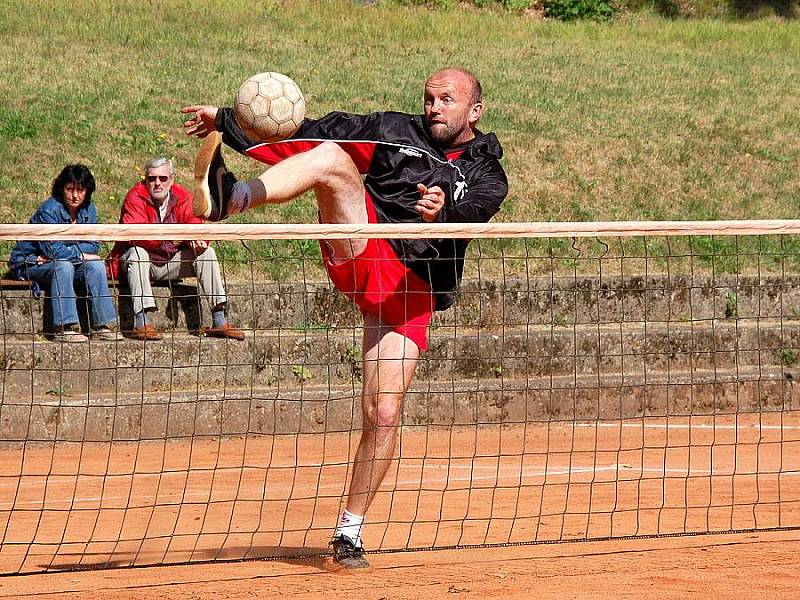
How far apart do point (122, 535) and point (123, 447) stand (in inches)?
107

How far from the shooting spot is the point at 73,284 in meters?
10.1

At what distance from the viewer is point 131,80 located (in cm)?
1638

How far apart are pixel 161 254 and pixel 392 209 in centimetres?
482

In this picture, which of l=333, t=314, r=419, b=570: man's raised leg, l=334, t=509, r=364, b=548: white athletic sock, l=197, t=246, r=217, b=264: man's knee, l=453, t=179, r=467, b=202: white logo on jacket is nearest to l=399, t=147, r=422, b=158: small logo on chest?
l=453, t=179, r=467, b=202: white logo on jacket

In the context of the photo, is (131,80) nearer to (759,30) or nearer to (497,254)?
(497,254)

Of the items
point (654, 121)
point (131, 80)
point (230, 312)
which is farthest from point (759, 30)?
point (230, 312)

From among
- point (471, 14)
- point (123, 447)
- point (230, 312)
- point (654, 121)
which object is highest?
point (471, 14)

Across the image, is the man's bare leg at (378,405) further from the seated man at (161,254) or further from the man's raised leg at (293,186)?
the seated man at (161,254)

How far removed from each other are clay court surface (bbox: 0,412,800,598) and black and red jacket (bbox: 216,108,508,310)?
1379 mm

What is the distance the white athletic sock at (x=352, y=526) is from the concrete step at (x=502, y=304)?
434 cm

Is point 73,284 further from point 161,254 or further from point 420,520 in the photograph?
point 420,520

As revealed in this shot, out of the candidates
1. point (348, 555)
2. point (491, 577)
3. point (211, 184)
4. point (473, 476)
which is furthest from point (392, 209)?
point (473, 476)

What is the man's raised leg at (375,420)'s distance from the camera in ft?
19.6

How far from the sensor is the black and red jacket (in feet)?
19.7
